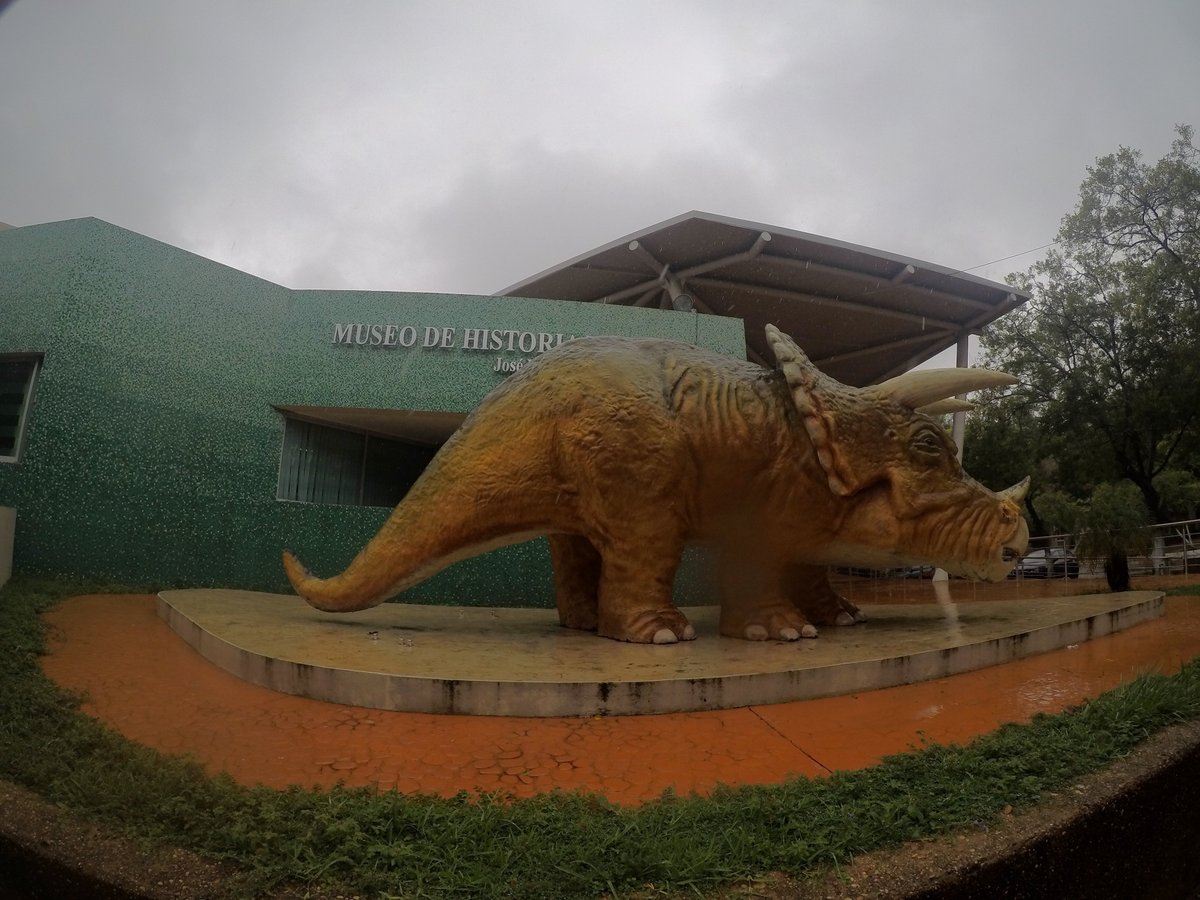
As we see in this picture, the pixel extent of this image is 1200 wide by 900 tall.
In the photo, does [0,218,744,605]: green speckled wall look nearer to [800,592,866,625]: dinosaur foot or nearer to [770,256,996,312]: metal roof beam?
[770,256,996,312]: metal roof beam

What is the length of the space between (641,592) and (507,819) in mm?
2434

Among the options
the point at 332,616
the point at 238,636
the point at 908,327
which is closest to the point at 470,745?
the point at 238,636

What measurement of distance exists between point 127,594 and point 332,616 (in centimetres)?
233

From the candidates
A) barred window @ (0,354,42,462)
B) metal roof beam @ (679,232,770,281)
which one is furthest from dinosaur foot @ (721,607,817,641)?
metal roof beam @ (679,232,770,281)

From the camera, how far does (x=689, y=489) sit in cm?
429

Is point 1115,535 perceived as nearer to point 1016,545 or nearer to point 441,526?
point 1016,545

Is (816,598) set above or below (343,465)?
below

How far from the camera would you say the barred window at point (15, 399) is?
15.1ft

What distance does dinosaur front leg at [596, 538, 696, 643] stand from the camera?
13.5ft

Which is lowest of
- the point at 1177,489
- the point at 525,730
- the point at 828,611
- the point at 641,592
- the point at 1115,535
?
the point at 525,730

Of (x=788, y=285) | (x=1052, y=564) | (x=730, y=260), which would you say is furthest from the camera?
(x=788, y=285)

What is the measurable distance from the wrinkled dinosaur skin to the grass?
6.77 feet

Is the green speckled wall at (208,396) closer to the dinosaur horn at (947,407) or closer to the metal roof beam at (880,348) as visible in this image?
the dinosaur horn at (947,407)

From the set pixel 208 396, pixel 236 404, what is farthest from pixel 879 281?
pixel 208 396
